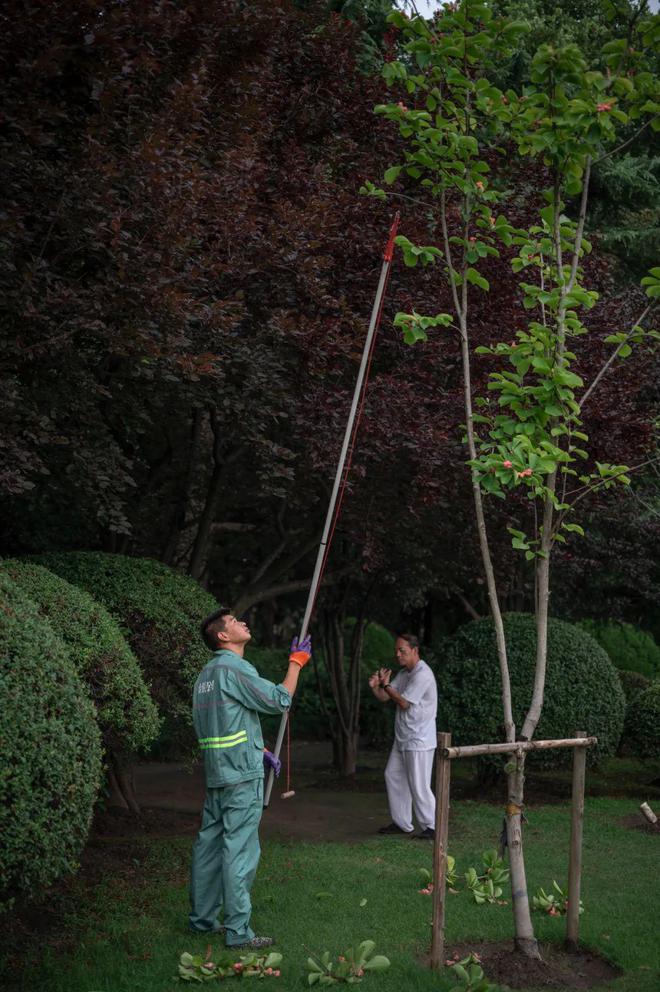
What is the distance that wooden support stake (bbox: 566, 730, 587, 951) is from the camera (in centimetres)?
556

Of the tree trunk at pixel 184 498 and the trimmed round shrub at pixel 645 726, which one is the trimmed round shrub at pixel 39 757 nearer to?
the tree trunk at pixel 184 498

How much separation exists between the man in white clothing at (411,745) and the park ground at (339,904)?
11.8 inches

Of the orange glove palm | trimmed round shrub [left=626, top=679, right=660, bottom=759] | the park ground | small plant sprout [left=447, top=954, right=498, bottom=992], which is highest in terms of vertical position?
the orange glove palm

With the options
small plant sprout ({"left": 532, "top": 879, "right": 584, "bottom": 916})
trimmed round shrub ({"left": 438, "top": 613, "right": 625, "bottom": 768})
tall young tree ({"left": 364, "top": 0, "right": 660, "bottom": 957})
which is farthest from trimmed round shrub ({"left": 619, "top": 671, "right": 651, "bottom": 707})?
tall young tree ({"left": 364, "top": 0, "right": 660, "bottom": 957})

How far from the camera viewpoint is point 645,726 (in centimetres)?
1134

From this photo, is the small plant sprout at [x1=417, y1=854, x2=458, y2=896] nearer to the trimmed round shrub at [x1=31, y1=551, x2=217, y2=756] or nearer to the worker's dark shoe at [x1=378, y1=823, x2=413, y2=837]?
Answer: the worker's dark shoe at [x1=378, y1=823, x2=413, y2=837]

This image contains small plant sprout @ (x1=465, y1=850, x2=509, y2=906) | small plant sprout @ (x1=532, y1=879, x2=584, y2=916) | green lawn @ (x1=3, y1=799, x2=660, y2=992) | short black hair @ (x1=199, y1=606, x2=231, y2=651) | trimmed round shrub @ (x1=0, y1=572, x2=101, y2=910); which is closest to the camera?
trimmed round shrub @ (x1=0, y1=572, x2=101, y2=910)

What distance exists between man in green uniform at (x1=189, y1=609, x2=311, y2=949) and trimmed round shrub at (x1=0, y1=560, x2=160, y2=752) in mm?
787

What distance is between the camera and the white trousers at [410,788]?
338 inches

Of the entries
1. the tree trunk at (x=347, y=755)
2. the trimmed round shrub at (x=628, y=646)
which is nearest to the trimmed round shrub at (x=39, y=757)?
the tree trunk at (x=347, y=755)

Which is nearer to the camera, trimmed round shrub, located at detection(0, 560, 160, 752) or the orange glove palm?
the orange glove palm

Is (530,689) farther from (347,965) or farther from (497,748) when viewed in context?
(347,965)

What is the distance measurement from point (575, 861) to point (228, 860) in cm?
184

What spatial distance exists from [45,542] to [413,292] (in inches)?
163
